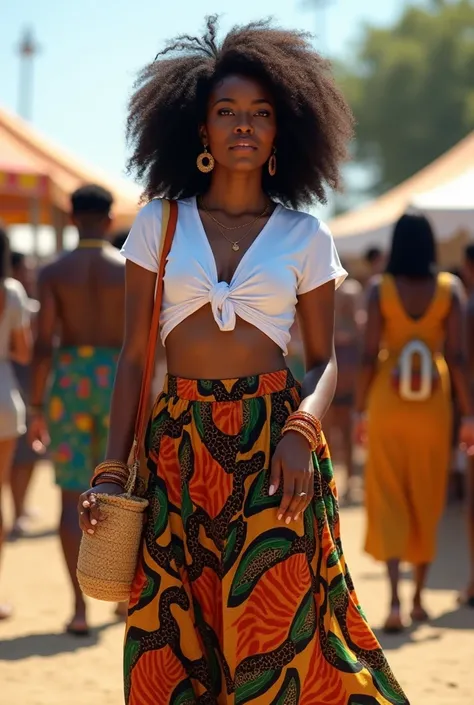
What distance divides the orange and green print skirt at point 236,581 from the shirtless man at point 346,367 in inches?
335

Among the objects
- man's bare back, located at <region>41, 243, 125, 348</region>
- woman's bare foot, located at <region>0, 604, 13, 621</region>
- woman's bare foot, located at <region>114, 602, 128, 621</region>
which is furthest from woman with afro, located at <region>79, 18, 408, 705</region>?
woman's bare foot, located at <region>0, 604, 13, 621</region>

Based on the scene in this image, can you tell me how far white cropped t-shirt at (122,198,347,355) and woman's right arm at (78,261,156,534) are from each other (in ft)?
0.15

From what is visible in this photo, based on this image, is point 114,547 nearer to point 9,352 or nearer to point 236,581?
point 236,581

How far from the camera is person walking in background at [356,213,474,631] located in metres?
7.19

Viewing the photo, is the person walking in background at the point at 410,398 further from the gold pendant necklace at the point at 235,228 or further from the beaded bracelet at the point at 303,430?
the beaded bracelet at the point at 303,430

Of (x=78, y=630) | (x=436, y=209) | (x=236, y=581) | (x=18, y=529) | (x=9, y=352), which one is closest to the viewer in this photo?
(x=236, y=581)

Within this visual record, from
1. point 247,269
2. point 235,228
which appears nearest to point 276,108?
point 235,228

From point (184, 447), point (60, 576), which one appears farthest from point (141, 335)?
point (60, 576)

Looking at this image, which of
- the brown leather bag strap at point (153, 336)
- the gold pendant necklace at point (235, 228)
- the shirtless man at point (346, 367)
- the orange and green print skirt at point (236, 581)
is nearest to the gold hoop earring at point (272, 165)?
the gold pendant necklace at point (235, 228)

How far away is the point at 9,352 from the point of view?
7.59 m

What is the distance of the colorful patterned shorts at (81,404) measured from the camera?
7.15 m

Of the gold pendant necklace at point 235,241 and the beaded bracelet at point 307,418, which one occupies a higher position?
the gold pendant necklace at point 235,241

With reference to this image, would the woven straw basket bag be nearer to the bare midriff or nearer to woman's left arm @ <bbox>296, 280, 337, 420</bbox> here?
the bare midriff

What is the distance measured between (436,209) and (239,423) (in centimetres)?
803
